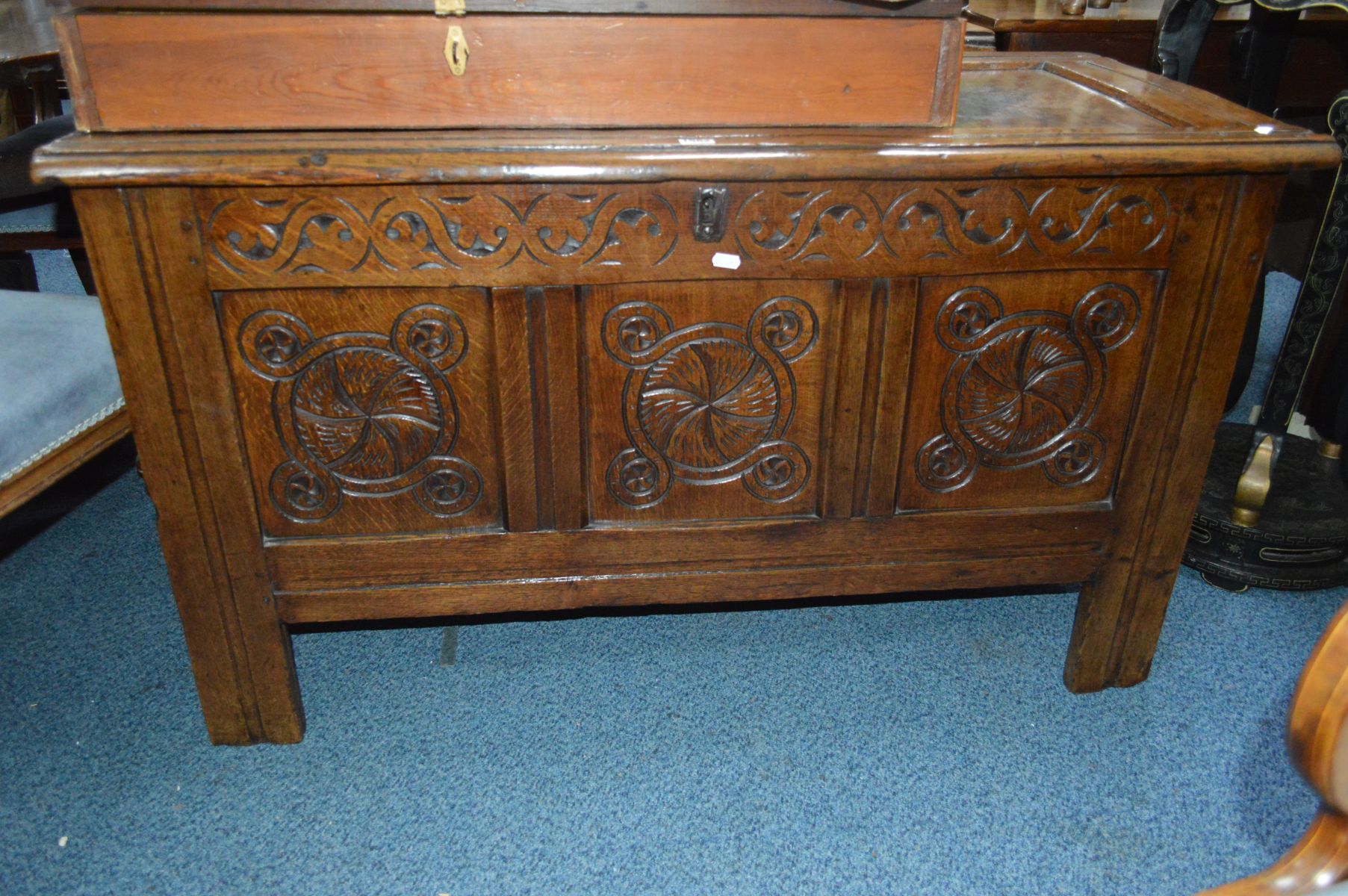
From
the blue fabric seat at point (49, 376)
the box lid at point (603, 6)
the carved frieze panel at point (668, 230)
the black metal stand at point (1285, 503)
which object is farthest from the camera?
the black metal stand at point (1285, 503)

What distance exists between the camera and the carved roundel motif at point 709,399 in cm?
143

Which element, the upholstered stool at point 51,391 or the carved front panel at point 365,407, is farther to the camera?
the upholstered stool at point 51,391

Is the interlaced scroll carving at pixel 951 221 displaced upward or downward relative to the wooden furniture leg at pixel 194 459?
upward

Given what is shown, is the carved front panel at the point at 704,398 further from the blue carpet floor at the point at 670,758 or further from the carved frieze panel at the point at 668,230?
the blue carpet floor at the point at 670,758

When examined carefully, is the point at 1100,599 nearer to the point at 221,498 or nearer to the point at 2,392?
the point at 221,498

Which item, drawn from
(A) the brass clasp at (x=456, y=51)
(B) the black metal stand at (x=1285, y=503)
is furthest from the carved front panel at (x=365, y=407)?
(B) the black metal stand at (x=1285, y=503)

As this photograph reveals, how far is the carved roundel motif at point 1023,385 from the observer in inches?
57.6

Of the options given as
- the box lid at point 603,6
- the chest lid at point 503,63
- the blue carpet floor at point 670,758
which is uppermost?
the box lid at point 603,6

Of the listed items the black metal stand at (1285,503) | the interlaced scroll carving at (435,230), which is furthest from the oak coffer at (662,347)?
the black metal stand at (1285,503)

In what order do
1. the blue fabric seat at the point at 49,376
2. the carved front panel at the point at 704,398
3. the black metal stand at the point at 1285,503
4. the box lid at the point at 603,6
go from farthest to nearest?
the black metal stand at the point at 1285,503
the blue fabric seat at the point at 49,376
the carved front panel at the point at 704,398
the box lid at the point at 603,6

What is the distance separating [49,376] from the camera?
1605 mm

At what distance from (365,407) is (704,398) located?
→ 0.47 meters

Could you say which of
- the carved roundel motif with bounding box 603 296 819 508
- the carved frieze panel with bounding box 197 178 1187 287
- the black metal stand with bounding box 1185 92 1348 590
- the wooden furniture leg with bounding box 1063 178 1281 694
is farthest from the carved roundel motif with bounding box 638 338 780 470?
the black metal stand with bounding box 1185 92 1348 590

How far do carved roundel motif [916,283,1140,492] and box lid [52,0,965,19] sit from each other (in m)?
0.38
